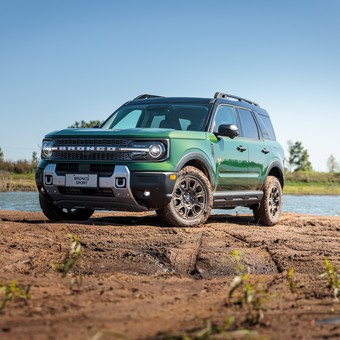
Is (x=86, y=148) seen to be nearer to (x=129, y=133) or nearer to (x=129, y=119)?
(x=129, y=133)

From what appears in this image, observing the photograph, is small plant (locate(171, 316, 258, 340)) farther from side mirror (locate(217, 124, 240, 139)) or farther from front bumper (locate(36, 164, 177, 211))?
side mirror (locate(217, 124, 240, 139))

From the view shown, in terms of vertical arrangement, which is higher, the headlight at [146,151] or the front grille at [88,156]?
the headlight at [146,151]

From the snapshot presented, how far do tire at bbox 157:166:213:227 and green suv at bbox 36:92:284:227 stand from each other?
1cm

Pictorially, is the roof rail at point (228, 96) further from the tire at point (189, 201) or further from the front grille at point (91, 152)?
the front grille at point (91, 152)

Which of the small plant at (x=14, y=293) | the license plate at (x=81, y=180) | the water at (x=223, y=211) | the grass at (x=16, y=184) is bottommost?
the grass at (x=16, y=184)

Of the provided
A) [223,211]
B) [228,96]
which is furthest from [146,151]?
[223,211]

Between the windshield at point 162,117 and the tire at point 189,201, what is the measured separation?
36.7 inches

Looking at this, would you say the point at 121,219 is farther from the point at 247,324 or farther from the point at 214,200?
the point at 247,324

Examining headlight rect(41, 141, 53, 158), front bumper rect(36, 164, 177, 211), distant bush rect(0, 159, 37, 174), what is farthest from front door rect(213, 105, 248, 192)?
distant bush rect(0, 159, 37, 174)

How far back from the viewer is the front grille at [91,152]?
28.1ft

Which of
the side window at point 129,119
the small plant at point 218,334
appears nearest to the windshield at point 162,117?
the side window at point 129,119

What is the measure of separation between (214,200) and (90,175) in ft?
6.68

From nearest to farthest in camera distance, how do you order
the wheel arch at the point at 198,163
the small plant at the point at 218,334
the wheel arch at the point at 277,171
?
1. the small plant at the point at 218,334
2. the wheel arch at the point at 198,163
3. the wheel arch at the point at 277,171

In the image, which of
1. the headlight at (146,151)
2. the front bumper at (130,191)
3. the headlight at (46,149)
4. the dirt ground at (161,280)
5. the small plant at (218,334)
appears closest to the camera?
the small plant at (218,334)
